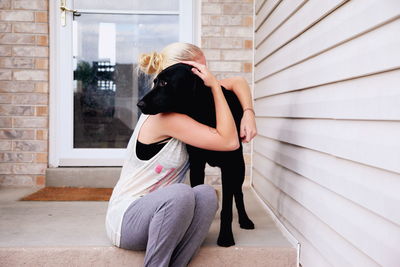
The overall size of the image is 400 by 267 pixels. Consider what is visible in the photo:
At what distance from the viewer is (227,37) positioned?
3230 millimetres

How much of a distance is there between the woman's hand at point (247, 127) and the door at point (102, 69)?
5.32ft

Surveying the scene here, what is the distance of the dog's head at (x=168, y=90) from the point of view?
150 cm

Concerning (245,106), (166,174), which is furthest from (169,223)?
(245,106)

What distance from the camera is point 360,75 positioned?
1.16m

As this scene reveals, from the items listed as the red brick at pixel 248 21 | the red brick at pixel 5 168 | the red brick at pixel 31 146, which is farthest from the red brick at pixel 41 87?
the red brick at pixel 248 21

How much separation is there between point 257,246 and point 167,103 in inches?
28.6

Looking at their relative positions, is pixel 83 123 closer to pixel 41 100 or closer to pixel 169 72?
pixel 41 100

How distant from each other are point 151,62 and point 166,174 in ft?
1.52

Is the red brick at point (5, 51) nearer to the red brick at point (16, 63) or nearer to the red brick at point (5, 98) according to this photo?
the red brick at point (16, 63)

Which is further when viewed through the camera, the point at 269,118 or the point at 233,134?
the point at 269,118

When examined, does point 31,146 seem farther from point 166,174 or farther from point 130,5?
point 166,174

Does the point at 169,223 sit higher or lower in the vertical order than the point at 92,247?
higher

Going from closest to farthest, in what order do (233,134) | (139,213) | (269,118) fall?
(139,213) → (233,134) → (269,118)

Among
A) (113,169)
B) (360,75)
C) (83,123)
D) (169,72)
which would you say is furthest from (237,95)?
(83,123)
